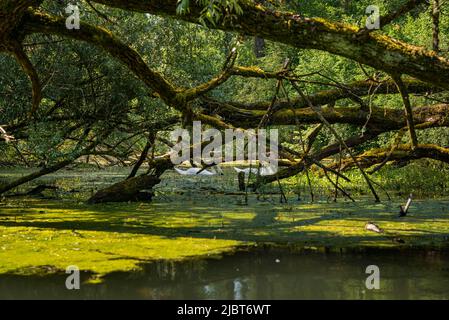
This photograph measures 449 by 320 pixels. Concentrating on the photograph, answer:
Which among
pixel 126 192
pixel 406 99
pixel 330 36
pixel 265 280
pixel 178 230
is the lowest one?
pixel 265 280

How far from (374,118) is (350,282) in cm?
570

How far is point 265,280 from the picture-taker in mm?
3920

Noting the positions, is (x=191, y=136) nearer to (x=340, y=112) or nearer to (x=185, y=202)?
(x=185, y=202)

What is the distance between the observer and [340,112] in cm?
924

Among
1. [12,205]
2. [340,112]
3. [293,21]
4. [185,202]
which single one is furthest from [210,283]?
[340,112]

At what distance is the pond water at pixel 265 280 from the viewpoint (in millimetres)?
3562

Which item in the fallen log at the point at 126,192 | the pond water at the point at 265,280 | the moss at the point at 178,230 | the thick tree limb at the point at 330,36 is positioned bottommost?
the pond water at the point at 265,280

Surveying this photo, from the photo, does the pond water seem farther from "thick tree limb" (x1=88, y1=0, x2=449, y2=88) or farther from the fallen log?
the fallen log
